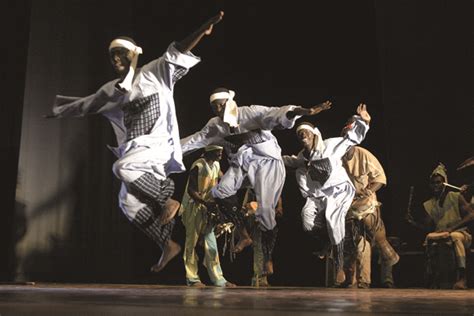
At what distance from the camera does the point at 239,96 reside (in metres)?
6.46

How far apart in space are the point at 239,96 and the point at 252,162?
205cm

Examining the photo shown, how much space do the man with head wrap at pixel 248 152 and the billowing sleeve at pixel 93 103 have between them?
3.06ft

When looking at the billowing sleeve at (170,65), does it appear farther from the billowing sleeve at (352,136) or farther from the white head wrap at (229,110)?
the billowing sleeve at (352,136)

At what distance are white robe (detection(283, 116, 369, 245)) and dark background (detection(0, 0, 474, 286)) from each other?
1.10 meters

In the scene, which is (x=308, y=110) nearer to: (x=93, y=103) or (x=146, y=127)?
(x=146, y=127)

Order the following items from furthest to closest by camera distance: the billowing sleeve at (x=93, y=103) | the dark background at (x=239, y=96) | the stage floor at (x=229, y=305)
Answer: the dark background at (x=239, y=96) < the billowing sleeve at (x=93, y=103) < the stage floor at (x=229, y=305)

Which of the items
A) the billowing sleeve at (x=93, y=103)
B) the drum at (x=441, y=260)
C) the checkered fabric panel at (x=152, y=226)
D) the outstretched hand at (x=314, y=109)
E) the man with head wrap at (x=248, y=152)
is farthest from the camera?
the drum at (x=441, y=260)

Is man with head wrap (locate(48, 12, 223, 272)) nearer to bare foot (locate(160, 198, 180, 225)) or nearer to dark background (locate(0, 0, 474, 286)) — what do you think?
bare foot (locate(160, 198, 180, 225))

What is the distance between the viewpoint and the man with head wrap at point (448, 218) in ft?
15.3

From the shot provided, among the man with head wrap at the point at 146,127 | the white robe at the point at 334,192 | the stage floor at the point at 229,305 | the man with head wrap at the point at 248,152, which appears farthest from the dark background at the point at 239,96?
the stage floor at the point at 229,305

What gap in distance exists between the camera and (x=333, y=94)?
20.0 ft

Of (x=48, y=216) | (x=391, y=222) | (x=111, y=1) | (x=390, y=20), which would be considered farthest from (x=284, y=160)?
(x=111, y=1)

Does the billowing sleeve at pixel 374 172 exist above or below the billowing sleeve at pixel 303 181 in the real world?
above

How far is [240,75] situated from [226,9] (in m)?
0.74
